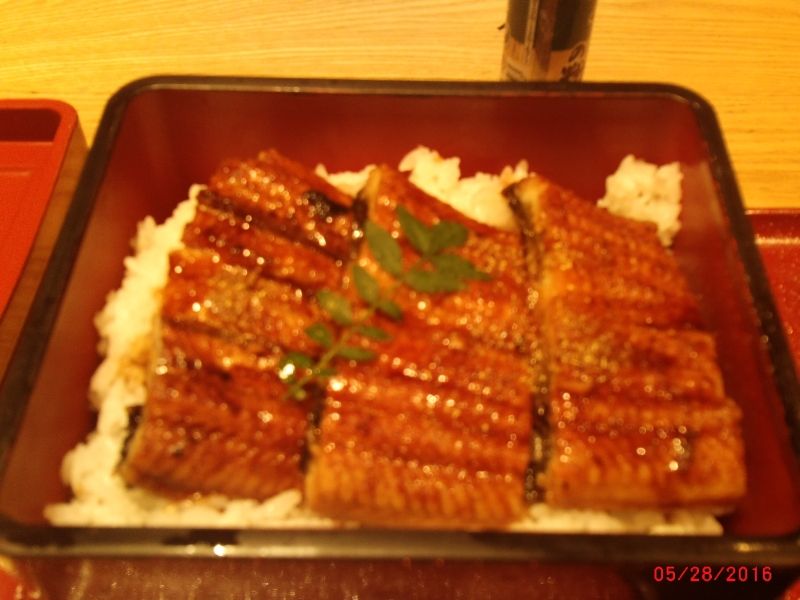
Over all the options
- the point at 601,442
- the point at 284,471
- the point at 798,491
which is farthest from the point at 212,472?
the point at 798,491

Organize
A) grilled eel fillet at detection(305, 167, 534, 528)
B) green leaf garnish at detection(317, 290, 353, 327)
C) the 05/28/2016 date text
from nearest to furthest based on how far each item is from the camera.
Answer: the 05/28/2016 date text, grilled eel fillet at detection(305, 167, 534, 528), green leaf garnish at detection(317, 290, 353, 327)

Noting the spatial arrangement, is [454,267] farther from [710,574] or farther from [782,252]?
[782,252]

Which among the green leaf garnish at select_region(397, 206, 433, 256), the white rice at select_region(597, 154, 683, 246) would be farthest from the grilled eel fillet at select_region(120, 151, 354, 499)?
the white rice at select_region(597, 154, 683, 246)

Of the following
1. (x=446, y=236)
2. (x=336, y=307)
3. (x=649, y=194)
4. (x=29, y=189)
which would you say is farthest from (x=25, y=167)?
(x=649, y=194)

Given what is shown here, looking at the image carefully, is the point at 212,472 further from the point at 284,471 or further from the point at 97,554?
the point at 97,554

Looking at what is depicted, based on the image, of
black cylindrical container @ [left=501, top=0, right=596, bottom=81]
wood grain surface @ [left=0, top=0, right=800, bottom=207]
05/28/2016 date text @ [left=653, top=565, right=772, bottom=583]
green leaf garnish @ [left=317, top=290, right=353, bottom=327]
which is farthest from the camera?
wood grain surface @ [left=0, top=0, right=800, bottom=207]

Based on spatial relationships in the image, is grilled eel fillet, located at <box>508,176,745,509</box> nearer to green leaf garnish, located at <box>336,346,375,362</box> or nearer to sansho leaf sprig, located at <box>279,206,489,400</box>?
sansho leaf sprig, located at <box>279,206,489,400</box>

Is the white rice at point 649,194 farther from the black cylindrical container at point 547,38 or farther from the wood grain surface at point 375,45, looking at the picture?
the wood grain surface at point 375,45
